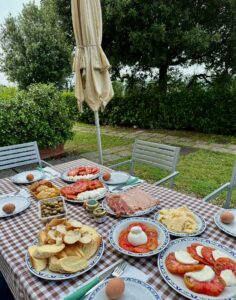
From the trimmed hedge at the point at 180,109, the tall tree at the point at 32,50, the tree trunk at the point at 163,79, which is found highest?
the tall tree at the point at 32,50

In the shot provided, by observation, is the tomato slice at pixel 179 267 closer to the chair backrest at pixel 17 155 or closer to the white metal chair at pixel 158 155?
the white metal chair at pixel 158 155

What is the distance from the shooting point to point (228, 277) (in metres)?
0.99

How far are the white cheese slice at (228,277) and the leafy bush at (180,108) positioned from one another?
238 inches

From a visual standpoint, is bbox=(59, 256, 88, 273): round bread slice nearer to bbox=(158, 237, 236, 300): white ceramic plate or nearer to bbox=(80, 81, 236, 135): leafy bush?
bbox=(158, 237, 236, 300): white ceramic plate

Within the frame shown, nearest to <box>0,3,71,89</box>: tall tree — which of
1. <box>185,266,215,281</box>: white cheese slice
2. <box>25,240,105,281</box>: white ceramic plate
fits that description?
<box>25,240,105,281</box>: white ceramic plate

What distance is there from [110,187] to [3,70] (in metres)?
11.8

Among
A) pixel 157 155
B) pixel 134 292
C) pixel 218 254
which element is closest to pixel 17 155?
pixel 157 155

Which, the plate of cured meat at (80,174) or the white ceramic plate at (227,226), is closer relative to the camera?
the white ceramic plate at (227,226)

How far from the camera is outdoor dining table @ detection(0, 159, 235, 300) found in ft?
3.34

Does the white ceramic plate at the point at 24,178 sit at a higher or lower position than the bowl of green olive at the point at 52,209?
lower

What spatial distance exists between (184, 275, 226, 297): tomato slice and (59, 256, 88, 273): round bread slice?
44 centimetres

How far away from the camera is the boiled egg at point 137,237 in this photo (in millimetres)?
1232

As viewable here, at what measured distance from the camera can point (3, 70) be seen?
11648mm

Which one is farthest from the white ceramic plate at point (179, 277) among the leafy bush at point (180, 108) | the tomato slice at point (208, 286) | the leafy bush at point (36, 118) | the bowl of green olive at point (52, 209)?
the leafy bush at point (180, 108)
